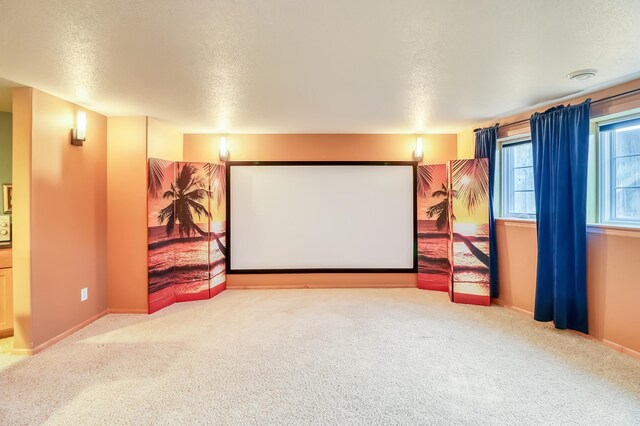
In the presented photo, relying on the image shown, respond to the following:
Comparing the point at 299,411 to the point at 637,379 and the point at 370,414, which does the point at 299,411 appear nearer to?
the point at 370,414

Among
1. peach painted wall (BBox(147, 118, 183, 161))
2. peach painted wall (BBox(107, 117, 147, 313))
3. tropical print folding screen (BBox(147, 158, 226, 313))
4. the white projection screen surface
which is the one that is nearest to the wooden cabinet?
peach painted wall (BBox(107, 117, 147, 313))

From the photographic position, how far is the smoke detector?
2367mm

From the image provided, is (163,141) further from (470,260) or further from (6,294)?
(470,260)

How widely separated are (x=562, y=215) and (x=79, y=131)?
16.7 ft

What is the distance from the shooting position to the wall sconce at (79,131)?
3105mm

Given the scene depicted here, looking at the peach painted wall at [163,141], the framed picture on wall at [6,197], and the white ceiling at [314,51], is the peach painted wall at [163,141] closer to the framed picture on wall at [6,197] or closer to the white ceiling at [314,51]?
the white ceiling at [314,51]

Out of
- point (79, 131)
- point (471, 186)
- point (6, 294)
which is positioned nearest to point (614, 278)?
point (471, 186)

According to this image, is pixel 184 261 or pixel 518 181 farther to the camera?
pixel 184 261

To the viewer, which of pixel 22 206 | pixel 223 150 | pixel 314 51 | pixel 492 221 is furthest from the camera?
pixel 223 150

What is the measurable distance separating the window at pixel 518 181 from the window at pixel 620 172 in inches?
30.4

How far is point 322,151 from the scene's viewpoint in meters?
4.61

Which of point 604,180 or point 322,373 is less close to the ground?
point 604,180

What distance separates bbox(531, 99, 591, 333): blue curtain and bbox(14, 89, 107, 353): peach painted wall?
5030 mm

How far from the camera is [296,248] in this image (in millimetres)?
4609
